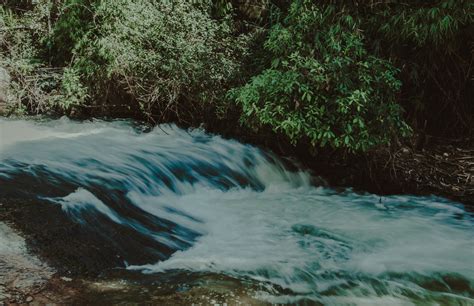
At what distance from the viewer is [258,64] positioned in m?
7.50

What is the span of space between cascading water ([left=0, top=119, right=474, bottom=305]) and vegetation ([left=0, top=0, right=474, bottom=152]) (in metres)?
0.74

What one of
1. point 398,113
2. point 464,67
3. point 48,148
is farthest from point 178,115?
point 464,67

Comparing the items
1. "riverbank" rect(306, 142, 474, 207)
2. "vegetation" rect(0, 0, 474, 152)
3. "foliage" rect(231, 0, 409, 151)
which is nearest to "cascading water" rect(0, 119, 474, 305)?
"riverbank" rect(306, 142, 474, 207)

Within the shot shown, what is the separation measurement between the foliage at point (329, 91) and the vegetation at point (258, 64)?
2cm

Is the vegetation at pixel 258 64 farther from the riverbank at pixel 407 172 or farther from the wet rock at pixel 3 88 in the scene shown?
the riverbank at pixel 407 172

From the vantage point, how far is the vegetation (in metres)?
6.00

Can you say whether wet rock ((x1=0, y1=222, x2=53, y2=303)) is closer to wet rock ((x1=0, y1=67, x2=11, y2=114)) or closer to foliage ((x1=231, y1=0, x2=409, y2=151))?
foliage ((x1=231, y1=0, x2=409, y2=151))

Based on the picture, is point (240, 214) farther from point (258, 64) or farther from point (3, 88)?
point (3, 88)

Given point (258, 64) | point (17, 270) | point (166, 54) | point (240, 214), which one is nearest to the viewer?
point (17, 270)

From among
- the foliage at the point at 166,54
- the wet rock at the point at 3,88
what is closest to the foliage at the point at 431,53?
the foliage at the point at 166,54

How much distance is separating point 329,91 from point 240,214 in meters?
1.99

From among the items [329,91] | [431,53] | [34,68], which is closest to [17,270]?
[329,91]

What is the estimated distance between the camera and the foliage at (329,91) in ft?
19.4

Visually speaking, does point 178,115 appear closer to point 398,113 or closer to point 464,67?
point 398,113
